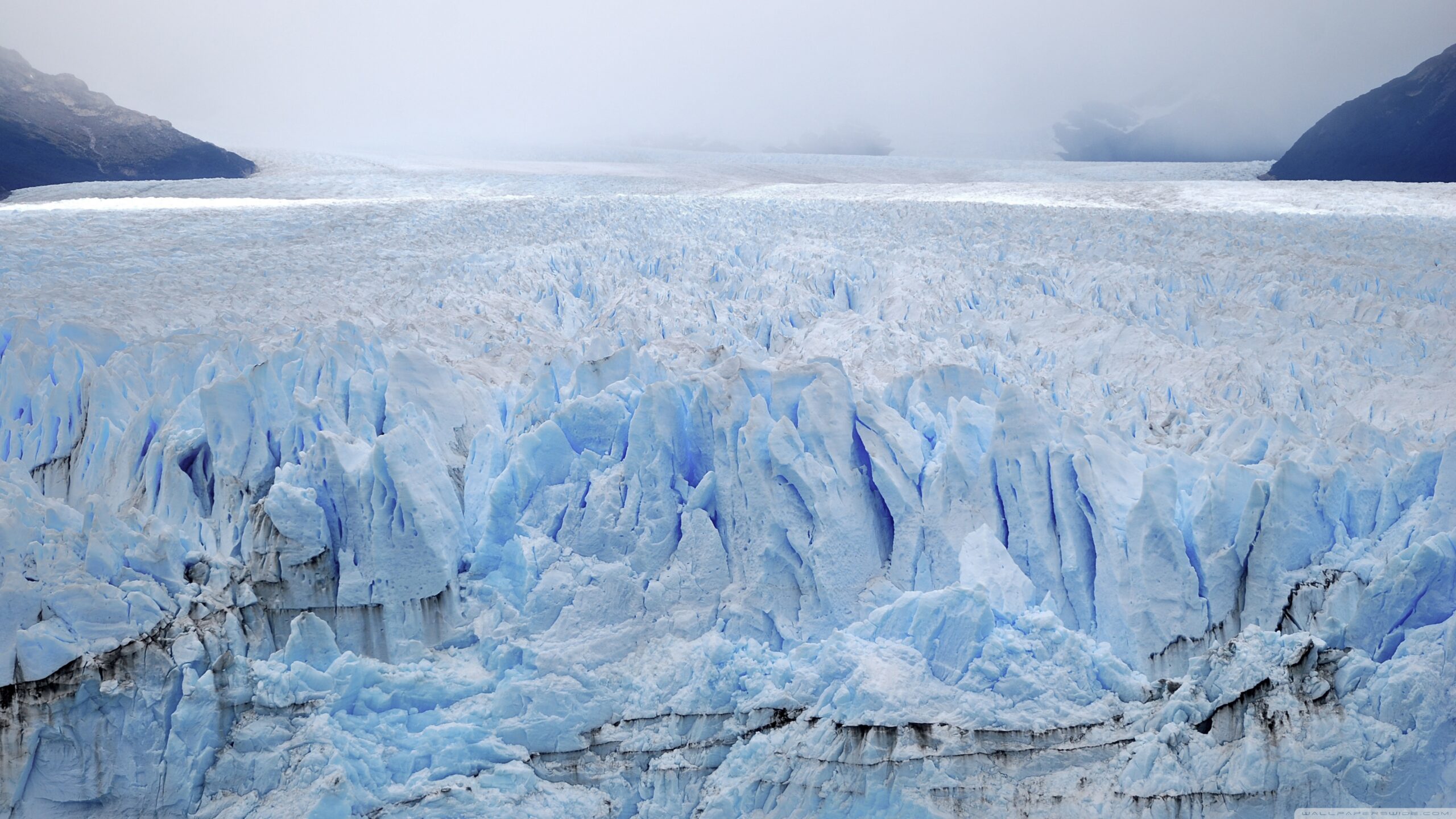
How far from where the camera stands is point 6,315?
5.26 m

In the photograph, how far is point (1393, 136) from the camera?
1252 cm

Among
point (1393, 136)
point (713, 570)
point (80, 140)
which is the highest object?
point (1393, 136)

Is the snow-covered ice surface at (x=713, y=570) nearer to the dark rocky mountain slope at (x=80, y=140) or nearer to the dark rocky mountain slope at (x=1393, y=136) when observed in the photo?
the dark rocky mountain slope at (x=80, y=140)

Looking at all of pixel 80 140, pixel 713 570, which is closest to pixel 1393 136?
pixel 713 570

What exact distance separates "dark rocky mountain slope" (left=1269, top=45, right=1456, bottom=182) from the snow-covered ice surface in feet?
27.0

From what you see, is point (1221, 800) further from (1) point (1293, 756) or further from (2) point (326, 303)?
(2) point (326, 303)

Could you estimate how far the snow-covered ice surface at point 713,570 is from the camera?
121 inches

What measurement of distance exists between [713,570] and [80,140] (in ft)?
41.4

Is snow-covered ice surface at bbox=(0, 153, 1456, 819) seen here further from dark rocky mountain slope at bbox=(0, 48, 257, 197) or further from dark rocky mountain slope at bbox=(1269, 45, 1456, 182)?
dark rocky mountain slope at bbox=(1269, 45, 1456, 182)

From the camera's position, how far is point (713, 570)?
382 cm

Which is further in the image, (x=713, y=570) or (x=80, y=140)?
(x=80, y=140)

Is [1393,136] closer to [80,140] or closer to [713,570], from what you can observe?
Answer: [713,570]

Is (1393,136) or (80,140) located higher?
(1393,136)

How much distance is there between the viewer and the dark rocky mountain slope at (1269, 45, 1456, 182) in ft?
39.1
